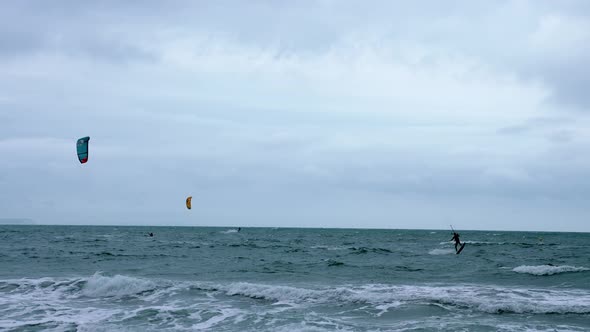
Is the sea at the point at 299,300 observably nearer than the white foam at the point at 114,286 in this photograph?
Yes

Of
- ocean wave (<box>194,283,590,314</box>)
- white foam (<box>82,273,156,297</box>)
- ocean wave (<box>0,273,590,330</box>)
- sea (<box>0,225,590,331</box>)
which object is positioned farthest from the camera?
white foam (<box>82,273,156,297</box>)

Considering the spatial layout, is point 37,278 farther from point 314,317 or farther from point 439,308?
point 439,308

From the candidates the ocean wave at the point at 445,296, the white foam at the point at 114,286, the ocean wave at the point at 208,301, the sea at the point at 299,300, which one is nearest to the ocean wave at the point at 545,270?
the sea at the point at 299,300

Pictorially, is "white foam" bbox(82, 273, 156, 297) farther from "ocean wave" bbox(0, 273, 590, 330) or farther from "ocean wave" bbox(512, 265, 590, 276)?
"ocean wave" bbox(512, 265, 590, 276)

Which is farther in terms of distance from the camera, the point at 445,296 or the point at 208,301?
the point at 445,296

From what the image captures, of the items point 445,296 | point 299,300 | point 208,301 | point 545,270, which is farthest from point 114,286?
point 545,270

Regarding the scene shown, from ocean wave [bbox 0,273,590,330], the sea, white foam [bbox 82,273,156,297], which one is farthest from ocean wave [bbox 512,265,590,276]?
white foam [bbox 82,273,156,297]

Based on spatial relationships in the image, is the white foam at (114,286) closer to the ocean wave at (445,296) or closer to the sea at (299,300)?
the sea at (299,300)

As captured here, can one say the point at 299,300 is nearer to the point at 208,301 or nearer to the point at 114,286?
the point at 208,301

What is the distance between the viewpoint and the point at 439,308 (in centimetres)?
1623

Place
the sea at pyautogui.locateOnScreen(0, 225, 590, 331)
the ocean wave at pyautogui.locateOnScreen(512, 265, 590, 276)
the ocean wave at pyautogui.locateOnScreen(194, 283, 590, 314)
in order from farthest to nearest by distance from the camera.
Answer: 1. the ocean wave at pyautogui.locateOnScreen(512, 265, 590, 276)
2. the ocean wave at pyautogui.locateOnScreen(194, 283, 590, 314)
3. the sea at pyautogui.locateOnScreen(0, 225, 590, 331)

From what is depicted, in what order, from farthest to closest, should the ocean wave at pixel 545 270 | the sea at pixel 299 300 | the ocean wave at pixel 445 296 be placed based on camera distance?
the ocean wave at pixel 545 270 < the ocean wave at pixel 445 296 < the sea at pixel 299 300

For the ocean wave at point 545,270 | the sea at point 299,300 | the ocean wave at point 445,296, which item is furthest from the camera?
the ocean wave at point 545,270

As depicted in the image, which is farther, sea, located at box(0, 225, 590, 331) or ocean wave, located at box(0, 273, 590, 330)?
ocean wave, located at box(0, 273, 590, 330)
